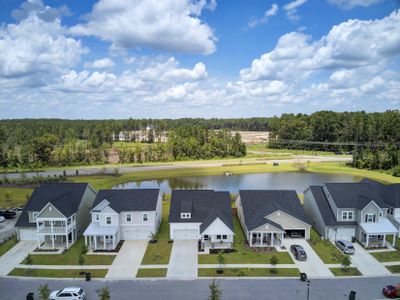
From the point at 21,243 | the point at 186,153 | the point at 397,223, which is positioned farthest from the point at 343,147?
the point at 21,243

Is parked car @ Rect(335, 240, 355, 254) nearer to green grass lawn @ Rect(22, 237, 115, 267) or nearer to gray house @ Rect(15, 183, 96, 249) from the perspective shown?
green grass lawn @ Rect(22, 237, 115, 267)

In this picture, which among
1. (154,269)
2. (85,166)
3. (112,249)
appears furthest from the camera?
(85,166)

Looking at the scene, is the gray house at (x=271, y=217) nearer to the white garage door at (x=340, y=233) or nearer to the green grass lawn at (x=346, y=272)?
the white garage door at (x=340, y=233)

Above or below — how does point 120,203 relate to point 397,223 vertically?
above

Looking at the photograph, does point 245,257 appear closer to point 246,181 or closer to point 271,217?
point 271,217

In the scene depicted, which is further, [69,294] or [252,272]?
[252,272]

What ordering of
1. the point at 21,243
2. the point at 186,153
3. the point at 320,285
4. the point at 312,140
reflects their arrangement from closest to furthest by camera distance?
the point at 320,285, the point at 21,243, the point at 186,153, the point at 312,140

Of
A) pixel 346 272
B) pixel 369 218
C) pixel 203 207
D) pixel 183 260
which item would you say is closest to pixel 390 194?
pixel 369 218

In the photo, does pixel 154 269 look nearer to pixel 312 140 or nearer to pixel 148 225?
pixel 148 225
